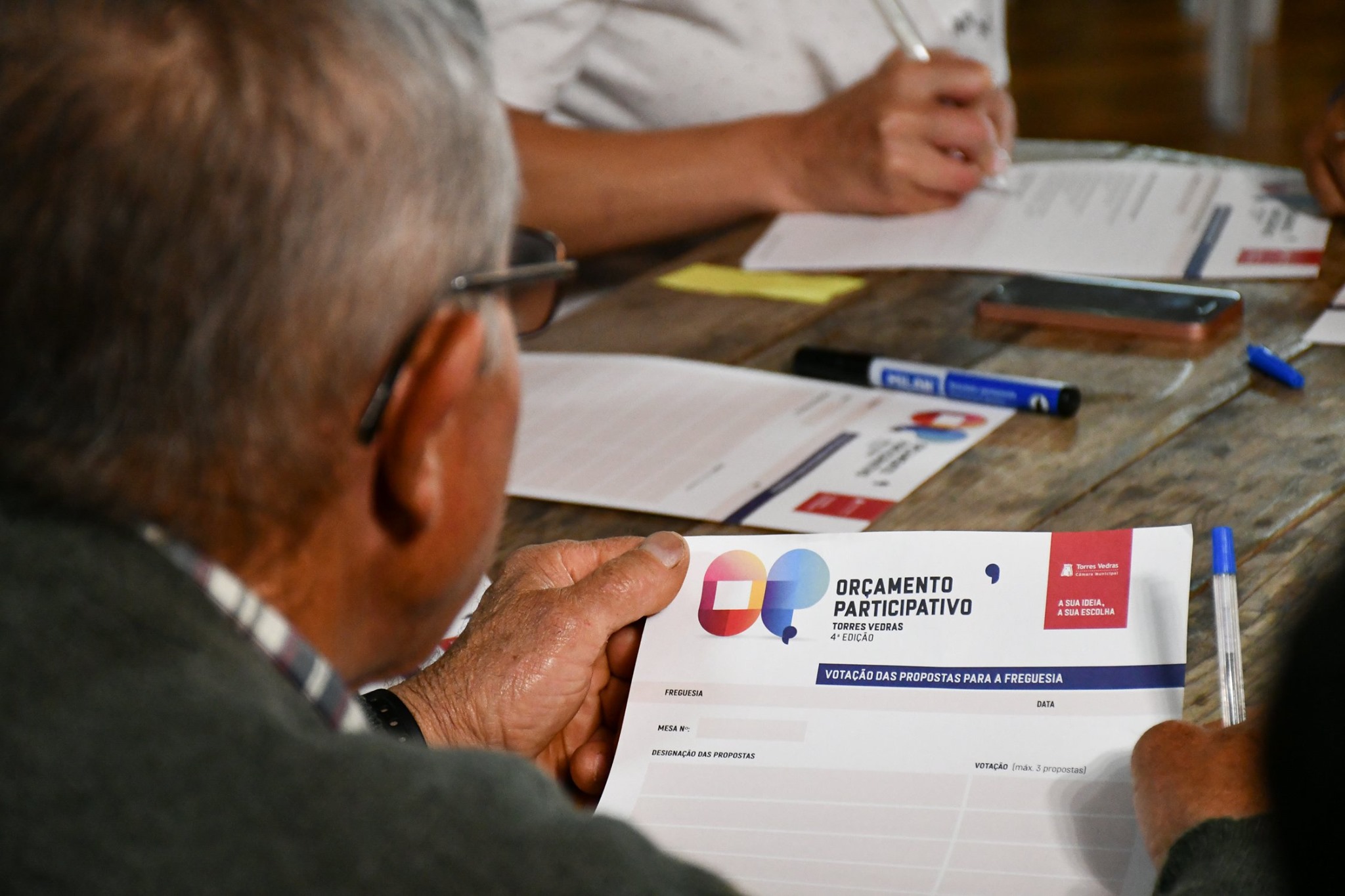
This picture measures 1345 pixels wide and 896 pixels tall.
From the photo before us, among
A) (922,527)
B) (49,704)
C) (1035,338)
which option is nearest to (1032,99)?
(1035,338)

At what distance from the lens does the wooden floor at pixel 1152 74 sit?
4.05 meters

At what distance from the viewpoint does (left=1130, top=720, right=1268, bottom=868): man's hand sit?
0.67 meters

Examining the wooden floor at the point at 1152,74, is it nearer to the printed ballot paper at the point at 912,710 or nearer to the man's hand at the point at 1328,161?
the man's hand at the point at 1328,161

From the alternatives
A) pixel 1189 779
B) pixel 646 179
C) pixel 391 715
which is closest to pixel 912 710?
pixel 1189 779

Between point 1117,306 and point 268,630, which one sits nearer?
point 268,630

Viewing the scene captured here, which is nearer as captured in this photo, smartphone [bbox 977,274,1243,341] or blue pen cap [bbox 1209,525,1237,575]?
blue pen cap [bbox 1209,525,1237,575]

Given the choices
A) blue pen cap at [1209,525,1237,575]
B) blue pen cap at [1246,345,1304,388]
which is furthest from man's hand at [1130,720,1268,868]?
blue pen cap at [1246,345,1304,388]

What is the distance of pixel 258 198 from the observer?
503 millimetres

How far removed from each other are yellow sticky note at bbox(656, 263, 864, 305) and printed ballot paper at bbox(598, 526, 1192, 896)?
1.87ft

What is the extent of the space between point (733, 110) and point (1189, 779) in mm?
1368

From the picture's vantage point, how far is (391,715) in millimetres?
889

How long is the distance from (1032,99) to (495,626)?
400 centimetres

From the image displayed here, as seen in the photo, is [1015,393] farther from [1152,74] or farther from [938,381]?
[1152,74]

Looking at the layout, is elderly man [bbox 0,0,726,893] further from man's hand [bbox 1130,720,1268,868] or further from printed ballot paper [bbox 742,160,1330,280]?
printed ballot paper [bbox 742,160,1330,280]
